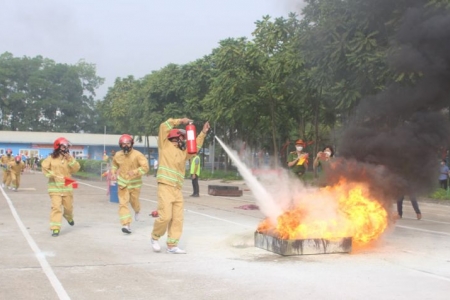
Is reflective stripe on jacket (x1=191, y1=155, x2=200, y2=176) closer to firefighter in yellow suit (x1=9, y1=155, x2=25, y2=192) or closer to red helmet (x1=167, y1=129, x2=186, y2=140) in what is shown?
firefighter in yellow suit (x1=9, y1=155, x2=25, y2=192)

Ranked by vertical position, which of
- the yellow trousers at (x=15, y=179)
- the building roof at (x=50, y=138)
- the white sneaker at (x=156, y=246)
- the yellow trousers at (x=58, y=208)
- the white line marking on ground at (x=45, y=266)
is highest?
the building roof at (x=50, y=138)

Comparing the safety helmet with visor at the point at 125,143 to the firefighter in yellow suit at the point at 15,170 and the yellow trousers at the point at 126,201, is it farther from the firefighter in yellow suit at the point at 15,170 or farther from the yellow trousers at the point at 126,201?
the firefighter in yellow suit at the point at 15,170

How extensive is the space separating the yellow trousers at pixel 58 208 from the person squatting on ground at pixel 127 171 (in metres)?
0.96

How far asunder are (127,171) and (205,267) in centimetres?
379

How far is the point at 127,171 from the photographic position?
10.7m

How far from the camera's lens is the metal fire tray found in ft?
26.8

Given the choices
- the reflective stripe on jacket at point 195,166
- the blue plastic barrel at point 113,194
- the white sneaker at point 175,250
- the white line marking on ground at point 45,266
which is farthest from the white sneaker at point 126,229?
the reflective stripe on jacket at point 195,166

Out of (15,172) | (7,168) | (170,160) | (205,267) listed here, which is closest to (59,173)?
(170,160)

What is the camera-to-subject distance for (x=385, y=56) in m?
14.8

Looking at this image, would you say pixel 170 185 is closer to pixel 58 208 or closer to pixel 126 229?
pixel 126 229

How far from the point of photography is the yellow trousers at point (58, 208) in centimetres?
1009

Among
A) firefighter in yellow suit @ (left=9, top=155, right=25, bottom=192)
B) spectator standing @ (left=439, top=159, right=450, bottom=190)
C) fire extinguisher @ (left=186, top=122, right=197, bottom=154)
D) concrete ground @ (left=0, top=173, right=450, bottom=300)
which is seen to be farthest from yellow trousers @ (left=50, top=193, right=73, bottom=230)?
spectator standing @ (left=439, top=159, right=450, bottom=190)

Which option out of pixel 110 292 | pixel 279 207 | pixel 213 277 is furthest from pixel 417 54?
pixel 110 292

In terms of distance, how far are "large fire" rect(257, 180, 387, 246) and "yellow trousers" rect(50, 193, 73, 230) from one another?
366 cm
